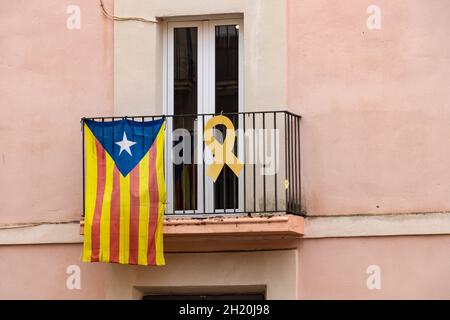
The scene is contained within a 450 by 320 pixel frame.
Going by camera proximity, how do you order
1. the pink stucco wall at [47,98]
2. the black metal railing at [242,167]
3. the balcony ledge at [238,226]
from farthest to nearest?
1. the pink stucco wall at [47,98]
2. the black metal railing at [242,167]
3. the balcony ledge at [238,226]

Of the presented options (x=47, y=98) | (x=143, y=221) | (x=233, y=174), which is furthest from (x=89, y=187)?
(x=233, y=174)

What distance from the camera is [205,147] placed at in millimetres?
21016

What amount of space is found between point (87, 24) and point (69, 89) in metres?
0.86

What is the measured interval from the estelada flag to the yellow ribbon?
1.91 ft

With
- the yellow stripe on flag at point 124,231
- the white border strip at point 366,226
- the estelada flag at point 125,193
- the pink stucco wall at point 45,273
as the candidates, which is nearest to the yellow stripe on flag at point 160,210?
the estelada flag at point 125,193

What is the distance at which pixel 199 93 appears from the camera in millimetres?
21641

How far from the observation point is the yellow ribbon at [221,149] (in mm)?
20812

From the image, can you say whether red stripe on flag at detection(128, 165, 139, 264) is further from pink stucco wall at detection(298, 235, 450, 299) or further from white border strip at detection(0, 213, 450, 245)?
pink stucco wall at detection(298, 235, 450, 299)

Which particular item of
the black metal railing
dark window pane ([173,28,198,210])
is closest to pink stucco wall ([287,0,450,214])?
the black metal railing

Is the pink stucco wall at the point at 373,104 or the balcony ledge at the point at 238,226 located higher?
the pink stucco wall at the point at 373,104

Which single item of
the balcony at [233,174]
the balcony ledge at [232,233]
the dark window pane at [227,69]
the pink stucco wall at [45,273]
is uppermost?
the dark window pane at [227,69]

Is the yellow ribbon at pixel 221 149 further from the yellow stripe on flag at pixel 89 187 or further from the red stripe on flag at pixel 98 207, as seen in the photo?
the yellow stripe on flag at pixel 89 187

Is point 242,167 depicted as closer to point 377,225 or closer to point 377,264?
point 377,225

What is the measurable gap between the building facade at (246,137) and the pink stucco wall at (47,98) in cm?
2
